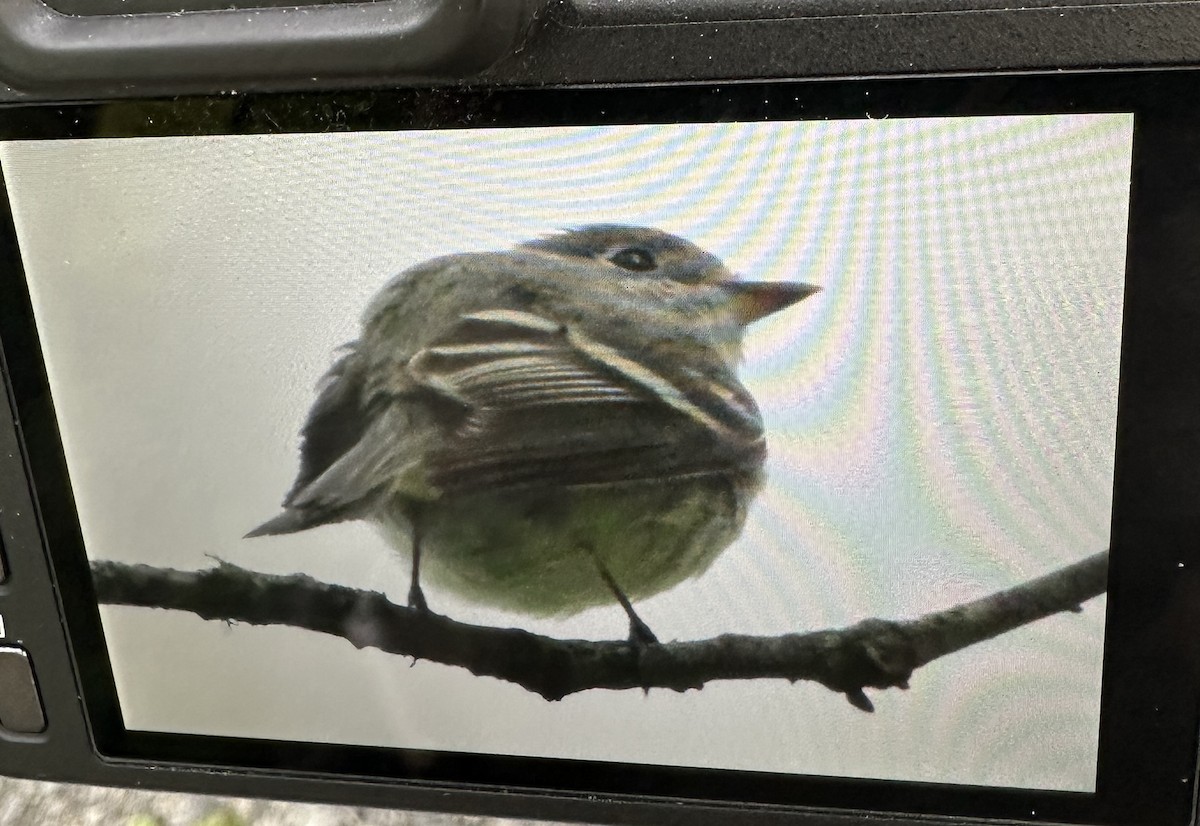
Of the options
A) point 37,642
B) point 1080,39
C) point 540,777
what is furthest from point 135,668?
point 1080,39

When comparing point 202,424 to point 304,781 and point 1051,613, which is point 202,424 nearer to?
point 304,781

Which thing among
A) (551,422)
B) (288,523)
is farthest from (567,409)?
(288,523)

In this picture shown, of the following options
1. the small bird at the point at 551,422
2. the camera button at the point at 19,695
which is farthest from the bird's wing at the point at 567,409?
the camera button at the point at 19,695

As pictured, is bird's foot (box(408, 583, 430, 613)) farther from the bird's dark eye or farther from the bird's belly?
the bird's dark eye

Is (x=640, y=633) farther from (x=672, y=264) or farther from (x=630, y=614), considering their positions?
(x=672, y=264)

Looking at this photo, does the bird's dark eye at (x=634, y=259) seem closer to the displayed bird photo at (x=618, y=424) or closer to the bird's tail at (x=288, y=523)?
the displayed bird photo at (x=618, y=424)

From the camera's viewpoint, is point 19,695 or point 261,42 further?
point 19,695
